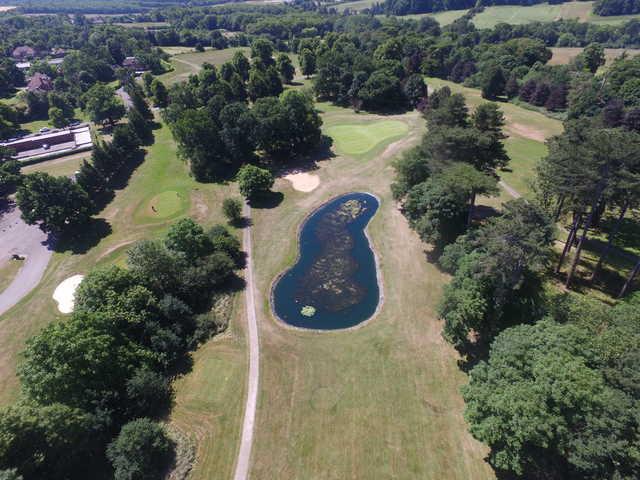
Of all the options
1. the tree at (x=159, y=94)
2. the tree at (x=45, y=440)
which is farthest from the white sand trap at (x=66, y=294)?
the tree at (x=159, y=94)

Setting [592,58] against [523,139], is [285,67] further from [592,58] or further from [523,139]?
[592,58]

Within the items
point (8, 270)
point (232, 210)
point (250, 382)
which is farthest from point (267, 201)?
point (8, 270)

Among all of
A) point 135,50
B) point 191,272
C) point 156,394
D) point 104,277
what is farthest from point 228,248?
point 135,50

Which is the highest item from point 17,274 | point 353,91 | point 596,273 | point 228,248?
point 353,91

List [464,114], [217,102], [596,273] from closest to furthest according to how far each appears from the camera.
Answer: [596,273], [464,114], [217,102]

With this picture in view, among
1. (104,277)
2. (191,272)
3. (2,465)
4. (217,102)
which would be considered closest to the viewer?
(2,465)

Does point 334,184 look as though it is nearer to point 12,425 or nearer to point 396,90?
point 396,90
